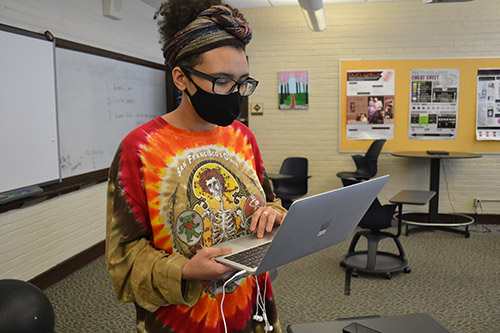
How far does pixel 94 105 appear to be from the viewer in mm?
4145

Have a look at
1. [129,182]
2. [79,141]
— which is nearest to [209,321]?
[129,182]

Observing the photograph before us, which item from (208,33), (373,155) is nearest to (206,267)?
(208,33)

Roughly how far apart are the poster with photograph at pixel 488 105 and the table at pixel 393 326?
5298 mm

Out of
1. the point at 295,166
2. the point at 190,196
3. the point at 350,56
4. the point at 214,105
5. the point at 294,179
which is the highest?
the point at 350,56

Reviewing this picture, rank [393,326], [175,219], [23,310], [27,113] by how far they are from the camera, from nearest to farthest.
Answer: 1. [175,219]
2. [393,326]
3. [23,310]
4. [27,113]

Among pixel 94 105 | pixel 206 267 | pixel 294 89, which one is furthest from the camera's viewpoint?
pixel 294 89

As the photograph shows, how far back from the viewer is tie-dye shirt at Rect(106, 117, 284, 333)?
0.98 metres

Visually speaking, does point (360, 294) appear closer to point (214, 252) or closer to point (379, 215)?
point (379, 215)

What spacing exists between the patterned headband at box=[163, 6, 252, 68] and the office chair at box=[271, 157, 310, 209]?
3.90m

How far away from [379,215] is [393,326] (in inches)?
112

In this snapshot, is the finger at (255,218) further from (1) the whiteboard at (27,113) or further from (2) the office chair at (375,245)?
(2) the office chair at (375,245)

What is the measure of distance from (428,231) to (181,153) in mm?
4967

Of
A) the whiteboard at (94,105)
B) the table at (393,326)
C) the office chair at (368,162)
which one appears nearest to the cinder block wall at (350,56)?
the office chair at (368,162)

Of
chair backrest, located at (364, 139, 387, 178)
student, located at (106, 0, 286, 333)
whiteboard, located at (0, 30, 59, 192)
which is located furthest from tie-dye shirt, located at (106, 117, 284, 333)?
chair backrest, located at (364, 139, 387, 178)
